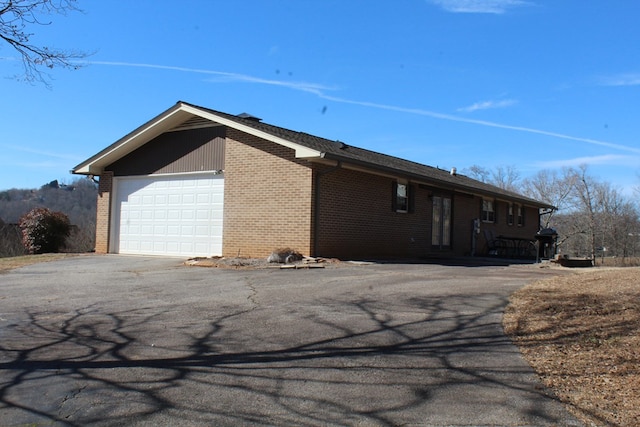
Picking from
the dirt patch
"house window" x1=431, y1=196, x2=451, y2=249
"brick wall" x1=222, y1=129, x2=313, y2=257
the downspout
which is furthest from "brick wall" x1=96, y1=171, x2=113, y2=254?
"house window" x1=431, y1=196, x2=451, y2=249

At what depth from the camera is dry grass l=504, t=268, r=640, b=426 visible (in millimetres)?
4445

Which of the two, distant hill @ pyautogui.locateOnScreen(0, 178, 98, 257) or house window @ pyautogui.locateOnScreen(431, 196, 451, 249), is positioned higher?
distant hill @ pyautogui.locateOnScreen(0, 178, 98, 257)

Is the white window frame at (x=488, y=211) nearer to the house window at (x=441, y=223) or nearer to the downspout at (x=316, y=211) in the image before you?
the house window at (x=441, y=223)

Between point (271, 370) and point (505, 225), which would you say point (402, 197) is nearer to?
point (505, 225)

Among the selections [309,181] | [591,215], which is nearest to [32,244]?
[309,181]

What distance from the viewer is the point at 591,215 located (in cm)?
4388

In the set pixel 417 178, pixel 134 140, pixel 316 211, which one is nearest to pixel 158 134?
pixel 134 140

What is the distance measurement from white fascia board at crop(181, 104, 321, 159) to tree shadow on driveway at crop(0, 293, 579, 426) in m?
7.07

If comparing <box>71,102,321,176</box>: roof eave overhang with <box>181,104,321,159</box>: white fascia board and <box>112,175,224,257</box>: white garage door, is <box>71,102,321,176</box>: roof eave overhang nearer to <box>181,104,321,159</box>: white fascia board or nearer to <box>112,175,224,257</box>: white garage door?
<box>181,104,321,159</box>: white fascia board

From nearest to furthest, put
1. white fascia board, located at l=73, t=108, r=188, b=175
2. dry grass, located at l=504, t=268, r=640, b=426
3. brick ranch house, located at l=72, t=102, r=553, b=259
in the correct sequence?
dry grass, located at l=504, t=268, r=640, b=426 < brick ranch house, located at l=72, t=102, r=553, b=259 < white fascia board, located at l=73, t=108, r=188, b=175

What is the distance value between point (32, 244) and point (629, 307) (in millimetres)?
18360

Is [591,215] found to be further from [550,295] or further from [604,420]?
[604,420]

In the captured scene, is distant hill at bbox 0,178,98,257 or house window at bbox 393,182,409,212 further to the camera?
distant hill at bbox 0,178,98,257

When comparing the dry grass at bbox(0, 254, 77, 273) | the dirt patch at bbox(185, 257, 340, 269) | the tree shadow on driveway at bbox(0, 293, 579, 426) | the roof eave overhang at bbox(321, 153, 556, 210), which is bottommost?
the tree shadow on driveway at bbox(0, 293, 579, 426)
